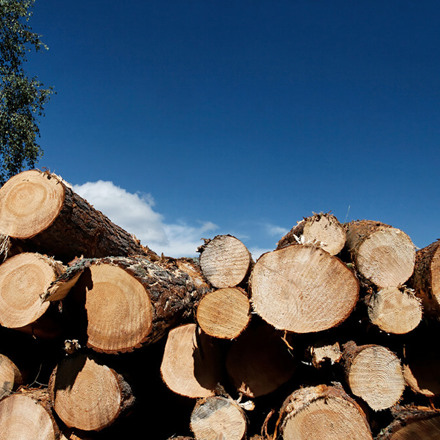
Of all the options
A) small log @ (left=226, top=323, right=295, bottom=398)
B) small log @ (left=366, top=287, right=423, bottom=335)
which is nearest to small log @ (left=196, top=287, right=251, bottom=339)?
small log @ (left=226, top=323, right=295, bottom=398)

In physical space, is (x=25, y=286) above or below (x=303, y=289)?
below

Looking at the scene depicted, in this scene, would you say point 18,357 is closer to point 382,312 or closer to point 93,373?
point 93,373

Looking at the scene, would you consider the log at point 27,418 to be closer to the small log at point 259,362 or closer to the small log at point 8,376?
the small log at point 8,376

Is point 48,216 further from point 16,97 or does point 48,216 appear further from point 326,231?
point 16,97

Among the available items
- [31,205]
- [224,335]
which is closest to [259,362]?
[224,335]

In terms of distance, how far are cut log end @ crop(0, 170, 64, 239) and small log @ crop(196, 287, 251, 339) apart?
1.69 metres

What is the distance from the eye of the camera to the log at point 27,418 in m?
3.21

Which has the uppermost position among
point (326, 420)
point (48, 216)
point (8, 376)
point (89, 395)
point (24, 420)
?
point (48, 216)

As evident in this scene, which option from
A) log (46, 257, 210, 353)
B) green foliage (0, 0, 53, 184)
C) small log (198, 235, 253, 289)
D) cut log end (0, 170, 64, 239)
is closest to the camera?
log (46, 257, 210, 353)

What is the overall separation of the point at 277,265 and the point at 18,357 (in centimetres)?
278

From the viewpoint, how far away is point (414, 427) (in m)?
2.77

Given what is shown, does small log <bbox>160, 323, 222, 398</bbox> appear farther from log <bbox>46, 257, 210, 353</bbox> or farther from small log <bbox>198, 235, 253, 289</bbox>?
small log <bbox>198, 235, 253, 289</bbox>

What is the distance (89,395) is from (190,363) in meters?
0.85

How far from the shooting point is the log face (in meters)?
3.21
